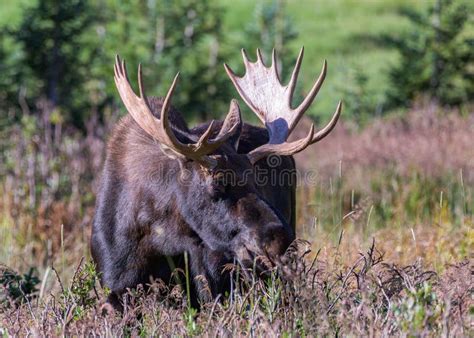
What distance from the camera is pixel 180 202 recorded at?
5.89 m

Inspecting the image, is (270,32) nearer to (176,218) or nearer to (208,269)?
(176,218)

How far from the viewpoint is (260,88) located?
7.16 metres

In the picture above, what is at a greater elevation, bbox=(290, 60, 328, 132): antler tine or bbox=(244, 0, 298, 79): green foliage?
bbox=(244, 0, 298, 79): green foliage

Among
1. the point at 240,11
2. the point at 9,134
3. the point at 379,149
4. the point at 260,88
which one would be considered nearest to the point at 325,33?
the point at 240,11

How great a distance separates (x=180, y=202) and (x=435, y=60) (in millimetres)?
13585

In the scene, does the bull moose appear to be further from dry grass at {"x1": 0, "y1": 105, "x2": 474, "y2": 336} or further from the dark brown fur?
dry grass at {"x1": 0, "y1": 105, "x2": 474, "y2": 336}

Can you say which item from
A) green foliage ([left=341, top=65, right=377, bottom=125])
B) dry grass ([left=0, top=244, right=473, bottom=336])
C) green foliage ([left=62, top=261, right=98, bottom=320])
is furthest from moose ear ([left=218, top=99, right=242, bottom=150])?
green foliage ([left=341, top=65, right=377, bottom=125])

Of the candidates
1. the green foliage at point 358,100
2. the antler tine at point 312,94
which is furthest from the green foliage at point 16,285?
the green foliage at point 358,100

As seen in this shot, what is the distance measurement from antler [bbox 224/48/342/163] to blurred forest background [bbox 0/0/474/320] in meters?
0.61

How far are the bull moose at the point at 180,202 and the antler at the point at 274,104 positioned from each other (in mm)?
13

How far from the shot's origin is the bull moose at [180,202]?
5613mm

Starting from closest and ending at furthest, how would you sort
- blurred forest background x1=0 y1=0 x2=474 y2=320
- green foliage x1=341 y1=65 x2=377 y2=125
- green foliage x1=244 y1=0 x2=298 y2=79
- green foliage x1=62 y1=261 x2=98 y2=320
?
green foliage x1=62 y1=261 x2=98 y2=320 → blurred forest background x1=0 y1=0 x2=474 y2=320 → green foliage x1=341 y1=65 x2=377 y2=125 → green foliage x1=244 y1=0 x2=298 y2=79

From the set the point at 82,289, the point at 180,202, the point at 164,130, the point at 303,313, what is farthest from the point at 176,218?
the point at 303,313

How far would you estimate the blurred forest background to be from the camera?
835 cm
